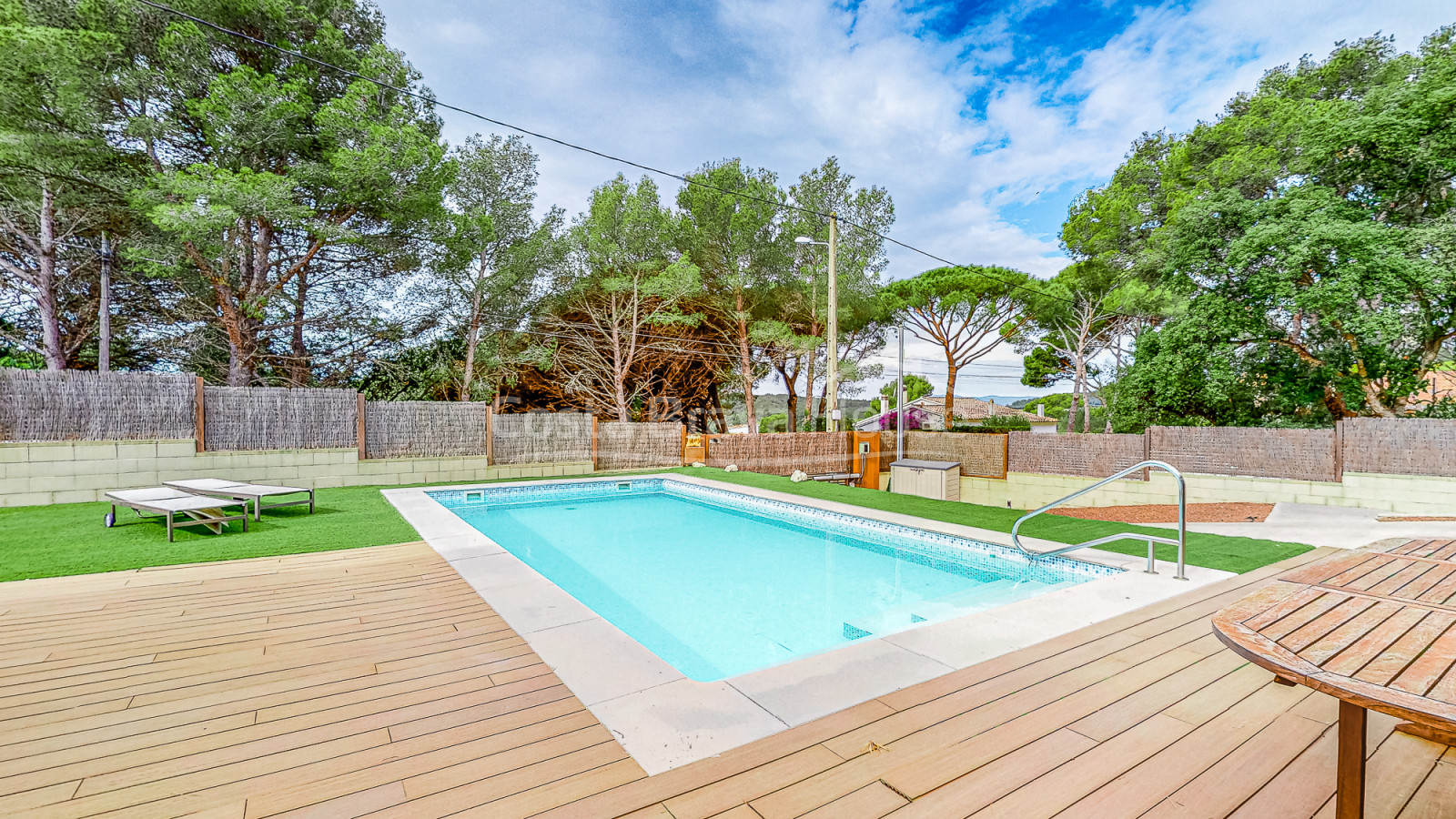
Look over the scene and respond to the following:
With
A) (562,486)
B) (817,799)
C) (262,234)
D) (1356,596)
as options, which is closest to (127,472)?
(562,486)

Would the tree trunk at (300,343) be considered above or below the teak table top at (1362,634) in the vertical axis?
above

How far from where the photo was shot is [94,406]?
26.2ft

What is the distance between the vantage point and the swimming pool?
4016 mm

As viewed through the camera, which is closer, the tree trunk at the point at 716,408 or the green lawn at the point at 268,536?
the green lawn at the point at 268,536

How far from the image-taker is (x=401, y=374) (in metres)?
16.9

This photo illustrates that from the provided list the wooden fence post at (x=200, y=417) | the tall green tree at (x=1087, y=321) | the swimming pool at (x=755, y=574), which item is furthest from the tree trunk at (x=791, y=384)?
the wooden fence post at (x=200, y=417)

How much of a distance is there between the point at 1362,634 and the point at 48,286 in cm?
1946

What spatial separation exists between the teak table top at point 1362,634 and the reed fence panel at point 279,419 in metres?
11.5

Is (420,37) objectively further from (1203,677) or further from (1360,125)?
(1360,125)

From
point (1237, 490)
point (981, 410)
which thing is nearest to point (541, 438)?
point (1237, 490)

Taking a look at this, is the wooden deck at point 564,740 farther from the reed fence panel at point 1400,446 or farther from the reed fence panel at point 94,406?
the reed fence panel at point 1400,446

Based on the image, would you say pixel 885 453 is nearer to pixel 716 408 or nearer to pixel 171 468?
pixel 716 408

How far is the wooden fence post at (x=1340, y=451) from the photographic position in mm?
8531

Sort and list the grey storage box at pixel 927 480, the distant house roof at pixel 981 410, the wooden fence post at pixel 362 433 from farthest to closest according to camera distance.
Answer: the distant house roof at pixel 981 410 → the grey storage box at pixel 927 480 → the wooden fence post at pixel 362 433
